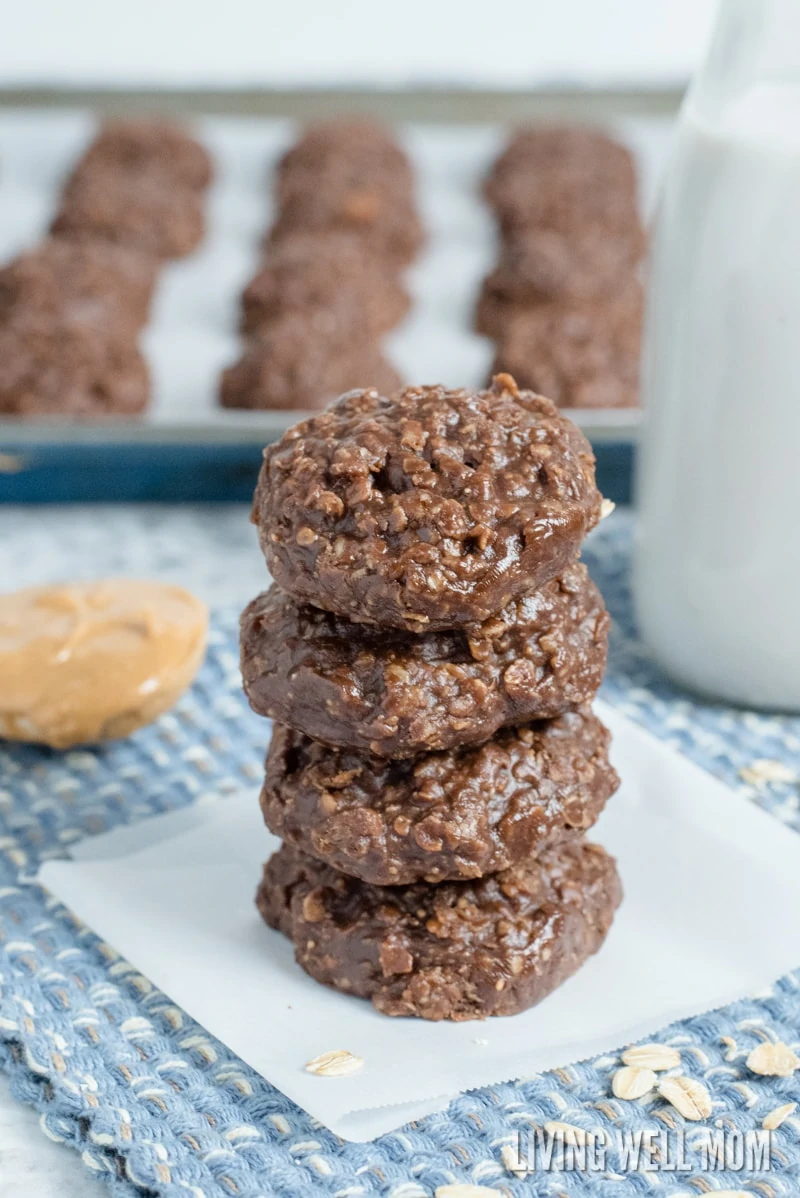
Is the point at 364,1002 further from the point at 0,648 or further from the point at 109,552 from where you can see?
the point at 109,552

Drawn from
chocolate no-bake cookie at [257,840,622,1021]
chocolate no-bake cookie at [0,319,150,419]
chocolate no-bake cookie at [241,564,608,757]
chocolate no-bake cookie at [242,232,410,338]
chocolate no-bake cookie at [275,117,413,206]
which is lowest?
chocolate no-bake cookie at [257,840,622,1021]

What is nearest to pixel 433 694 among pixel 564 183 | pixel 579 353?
pixel 579 353

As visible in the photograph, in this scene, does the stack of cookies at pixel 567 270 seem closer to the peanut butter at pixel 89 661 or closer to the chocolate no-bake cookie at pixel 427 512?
the peanut butter at pixel 89 661

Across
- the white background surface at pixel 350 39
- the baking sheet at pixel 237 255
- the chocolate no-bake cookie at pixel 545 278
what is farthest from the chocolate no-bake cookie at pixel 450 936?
the white background surface at pixel 350 39

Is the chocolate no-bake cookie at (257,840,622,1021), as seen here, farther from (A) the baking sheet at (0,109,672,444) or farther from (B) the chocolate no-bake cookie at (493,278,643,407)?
(B) the chocolate no-bake cookie at (493,278,643,407)

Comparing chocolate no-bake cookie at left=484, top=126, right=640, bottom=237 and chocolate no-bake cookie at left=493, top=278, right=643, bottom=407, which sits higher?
chocolate no-bake cookie at left=484, top=126, right=640, bottom=237

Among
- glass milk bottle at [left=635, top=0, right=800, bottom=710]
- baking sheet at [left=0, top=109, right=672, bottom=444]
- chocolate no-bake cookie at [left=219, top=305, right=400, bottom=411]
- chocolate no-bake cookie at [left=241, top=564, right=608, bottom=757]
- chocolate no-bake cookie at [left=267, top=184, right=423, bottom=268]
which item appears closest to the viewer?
chocolate no-bake cookie at [left=241, top=564, right=608, bottom=757]

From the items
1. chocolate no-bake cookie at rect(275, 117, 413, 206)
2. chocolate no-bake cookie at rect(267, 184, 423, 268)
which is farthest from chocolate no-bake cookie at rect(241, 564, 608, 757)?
chocolate no-bake cookie at rect(275, 117, 413, 206)

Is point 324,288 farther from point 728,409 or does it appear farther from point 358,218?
point 728,409
